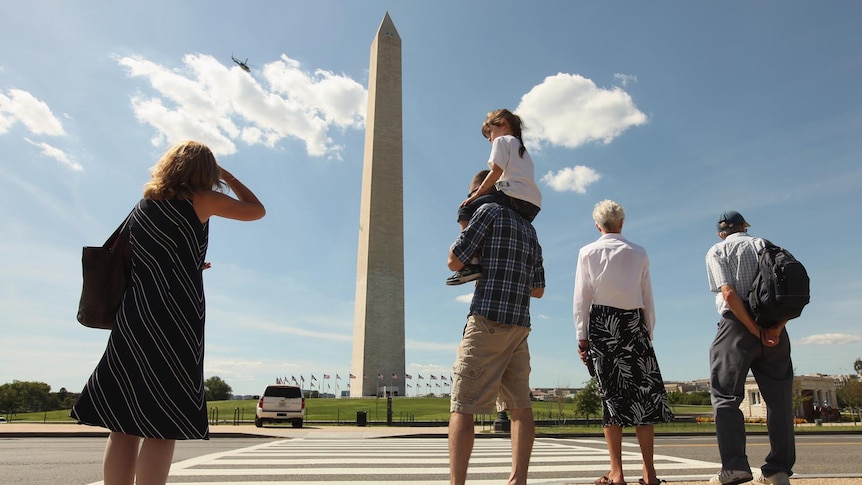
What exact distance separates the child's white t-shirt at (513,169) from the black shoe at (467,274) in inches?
22.3

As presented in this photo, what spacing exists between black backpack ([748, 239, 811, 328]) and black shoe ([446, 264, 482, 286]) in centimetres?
206

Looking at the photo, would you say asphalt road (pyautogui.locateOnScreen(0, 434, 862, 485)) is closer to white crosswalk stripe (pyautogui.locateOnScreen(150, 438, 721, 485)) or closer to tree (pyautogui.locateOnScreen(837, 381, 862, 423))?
white crosswalk stripe (pyautogui.locateOnScreen(150, 438, 721, 485))

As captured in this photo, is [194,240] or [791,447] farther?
[791,447]

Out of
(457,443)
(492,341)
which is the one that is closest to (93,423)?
(457,443)

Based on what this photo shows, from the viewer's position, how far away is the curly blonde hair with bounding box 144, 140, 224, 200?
3.13 metres

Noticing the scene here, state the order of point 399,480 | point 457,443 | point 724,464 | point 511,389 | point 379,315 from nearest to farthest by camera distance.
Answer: point 457,443, point 511,389, point 724,464, point 399,480, point 379,315

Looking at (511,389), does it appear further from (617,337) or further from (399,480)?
(399,480)

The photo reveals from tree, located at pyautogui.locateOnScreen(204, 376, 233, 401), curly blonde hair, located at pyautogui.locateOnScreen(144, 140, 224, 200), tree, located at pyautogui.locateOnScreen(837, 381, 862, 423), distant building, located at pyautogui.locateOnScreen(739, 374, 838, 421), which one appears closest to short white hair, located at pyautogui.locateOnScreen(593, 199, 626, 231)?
curly blonde hair, located at pyautogui.locateOnScreen(144, 140, 224, 200)

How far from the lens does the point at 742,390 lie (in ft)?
14.6

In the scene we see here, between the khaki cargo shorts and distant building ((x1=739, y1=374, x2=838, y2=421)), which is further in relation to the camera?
distant building ((x1=739, y1=374, x2=838, y2=421))

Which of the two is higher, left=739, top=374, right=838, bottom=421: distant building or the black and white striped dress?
the black and white striped dress

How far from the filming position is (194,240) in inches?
124

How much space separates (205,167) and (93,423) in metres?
1.30

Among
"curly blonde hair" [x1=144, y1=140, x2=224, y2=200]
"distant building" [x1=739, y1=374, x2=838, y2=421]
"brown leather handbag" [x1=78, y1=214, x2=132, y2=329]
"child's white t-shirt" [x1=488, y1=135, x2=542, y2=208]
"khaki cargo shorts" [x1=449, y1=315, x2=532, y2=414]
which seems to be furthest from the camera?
"distant building" [x1=739, y1=374, x2=838, y2=421]
